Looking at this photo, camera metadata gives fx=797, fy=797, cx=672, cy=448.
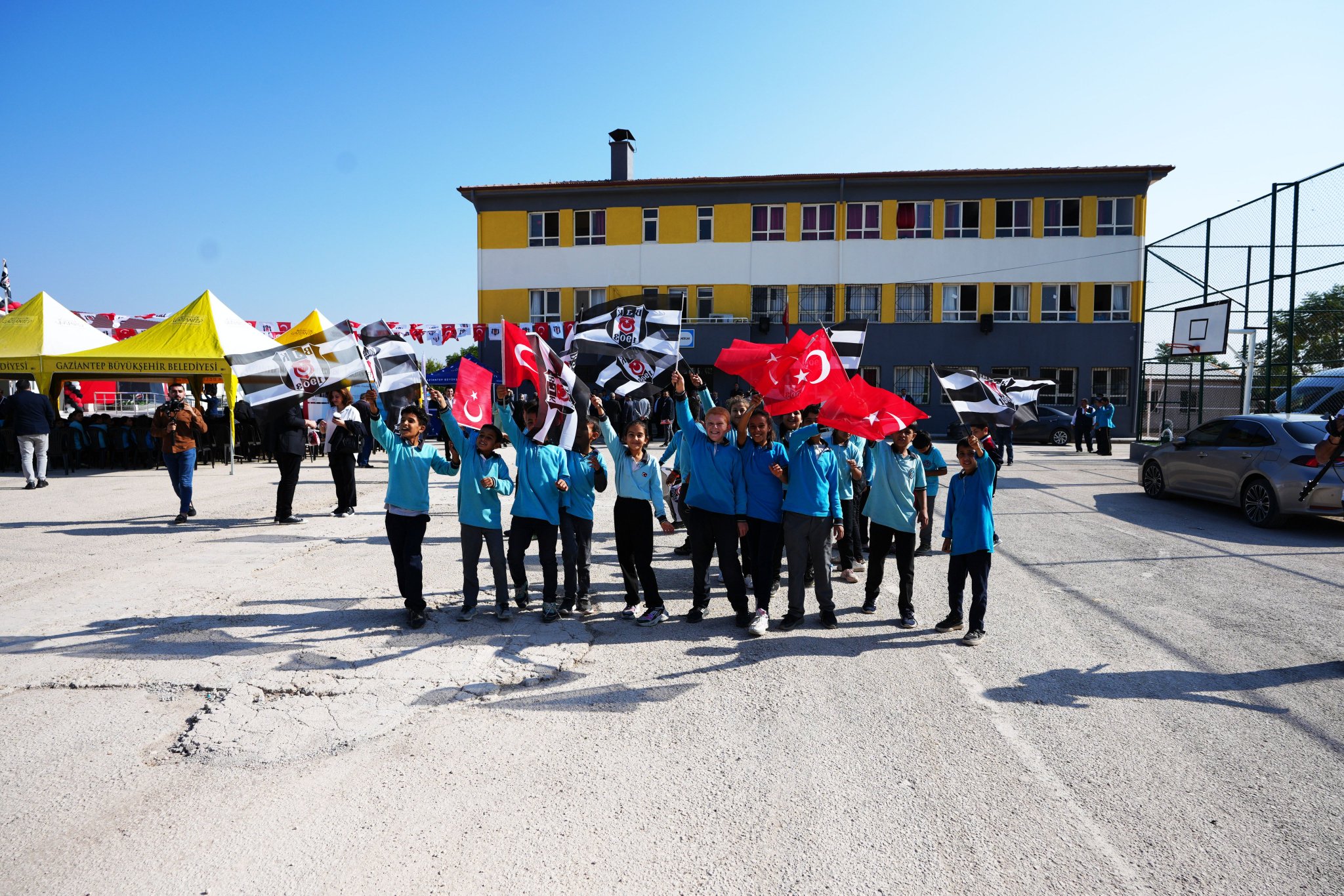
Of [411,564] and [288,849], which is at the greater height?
[411,564]

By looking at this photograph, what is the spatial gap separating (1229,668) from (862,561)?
3.85 m

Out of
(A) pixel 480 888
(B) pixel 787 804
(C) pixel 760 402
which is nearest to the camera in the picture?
(A) pixel 480 888

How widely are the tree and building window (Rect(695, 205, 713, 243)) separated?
2197 cm

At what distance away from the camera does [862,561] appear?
28.8 feet

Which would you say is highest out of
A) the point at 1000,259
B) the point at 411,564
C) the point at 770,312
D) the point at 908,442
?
the point at 1000,259

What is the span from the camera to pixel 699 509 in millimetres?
6293

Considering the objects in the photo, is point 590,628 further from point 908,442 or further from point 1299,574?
point 1299,574

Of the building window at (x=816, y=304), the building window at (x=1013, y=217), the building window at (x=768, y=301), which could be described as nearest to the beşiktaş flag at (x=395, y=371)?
the building window at (x=768, y=301)

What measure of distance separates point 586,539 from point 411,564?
4.64ft

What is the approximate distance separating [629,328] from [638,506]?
258 centimetres

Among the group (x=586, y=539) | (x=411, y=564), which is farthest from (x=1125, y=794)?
(x=411, y=564)

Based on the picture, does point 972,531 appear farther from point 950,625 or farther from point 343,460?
point 343,460

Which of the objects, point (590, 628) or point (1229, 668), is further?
point (590, 628)

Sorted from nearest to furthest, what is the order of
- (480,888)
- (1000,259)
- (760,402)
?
(480,888)
(760,402)
(1000,259)
